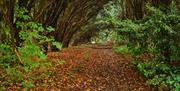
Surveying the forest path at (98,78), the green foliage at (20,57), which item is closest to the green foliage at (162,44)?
the forest path at (98,78)

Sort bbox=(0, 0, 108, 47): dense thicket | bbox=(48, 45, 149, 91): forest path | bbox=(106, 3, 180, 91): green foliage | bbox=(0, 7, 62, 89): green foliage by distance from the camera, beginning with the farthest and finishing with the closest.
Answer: bbox=(48, 45, 149, 91): forest path
bbox=(0, 0, 108, 47): dense thicket
bbox=(0, 7, 62, 89): green foliage
bbox=(106, 3, 180, 91): green foliage

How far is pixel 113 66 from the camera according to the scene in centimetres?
1249

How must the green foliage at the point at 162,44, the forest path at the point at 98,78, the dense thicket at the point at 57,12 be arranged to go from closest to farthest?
the green foliage at the point at 162,44 → the dense thicket at the point at 57,12 → the forest path at the point at 98,78

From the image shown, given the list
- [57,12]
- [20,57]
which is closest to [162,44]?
[20,57]

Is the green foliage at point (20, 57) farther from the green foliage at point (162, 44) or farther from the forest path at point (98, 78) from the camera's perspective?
the green foliage at point (162, 44)

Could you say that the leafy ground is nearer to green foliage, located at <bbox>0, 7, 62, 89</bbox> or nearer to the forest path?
the forest path

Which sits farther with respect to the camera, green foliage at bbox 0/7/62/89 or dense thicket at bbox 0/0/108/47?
dense thicket at bbox 0/0/108/47

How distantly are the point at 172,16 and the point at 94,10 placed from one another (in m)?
20.0

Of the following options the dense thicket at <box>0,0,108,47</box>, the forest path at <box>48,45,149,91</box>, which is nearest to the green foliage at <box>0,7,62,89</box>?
the dense thicket at <box>0,0,108,47</box>

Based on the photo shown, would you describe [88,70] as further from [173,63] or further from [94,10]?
[94,10]

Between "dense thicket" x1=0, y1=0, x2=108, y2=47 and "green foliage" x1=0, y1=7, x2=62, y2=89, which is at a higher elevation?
"dense thicket" x1=0, y1=0, x2=108, y2=47

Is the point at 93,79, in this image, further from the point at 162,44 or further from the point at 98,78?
the point at 162,44

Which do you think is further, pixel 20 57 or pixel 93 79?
pixel 93 79

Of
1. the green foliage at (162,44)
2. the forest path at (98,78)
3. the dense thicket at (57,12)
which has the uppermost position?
the dense thicket at (57,12)
